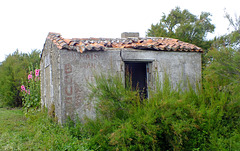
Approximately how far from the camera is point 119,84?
18.5ft

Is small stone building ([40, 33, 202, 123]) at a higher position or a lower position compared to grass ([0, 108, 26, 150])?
higher

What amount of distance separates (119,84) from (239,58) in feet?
9.38

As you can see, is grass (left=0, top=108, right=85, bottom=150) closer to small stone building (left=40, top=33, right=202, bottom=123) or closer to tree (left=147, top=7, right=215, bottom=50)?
small stone building (left=40, top=33, right=202, bottom=123)

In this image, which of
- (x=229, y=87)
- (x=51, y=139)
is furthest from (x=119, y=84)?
(x=229, y=87)

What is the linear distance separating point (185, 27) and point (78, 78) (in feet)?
64.5

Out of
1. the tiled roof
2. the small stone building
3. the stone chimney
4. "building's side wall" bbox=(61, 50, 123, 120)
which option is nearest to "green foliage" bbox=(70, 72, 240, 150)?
the small stone building

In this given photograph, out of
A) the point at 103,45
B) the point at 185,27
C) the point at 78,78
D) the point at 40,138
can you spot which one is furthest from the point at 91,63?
the point at 185,27

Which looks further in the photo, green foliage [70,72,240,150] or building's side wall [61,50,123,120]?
building's side wall [61,50,123,120]

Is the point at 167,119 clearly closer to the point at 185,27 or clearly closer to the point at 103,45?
the point at 103,45

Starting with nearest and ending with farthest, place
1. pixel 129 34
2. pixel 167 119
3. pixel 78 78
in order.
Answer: pixel 167 119 → pixel 78 78 → pixel 129 34

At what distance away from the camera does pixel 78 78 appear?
6.80m

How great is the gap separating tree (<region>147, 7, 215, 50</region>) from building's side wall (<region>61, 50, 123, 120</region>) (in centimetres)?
1786

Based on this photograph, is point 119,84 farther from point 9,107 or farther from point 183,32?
point 183,32

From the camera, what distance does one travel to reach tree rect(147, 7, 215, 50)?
23484 millimetres
